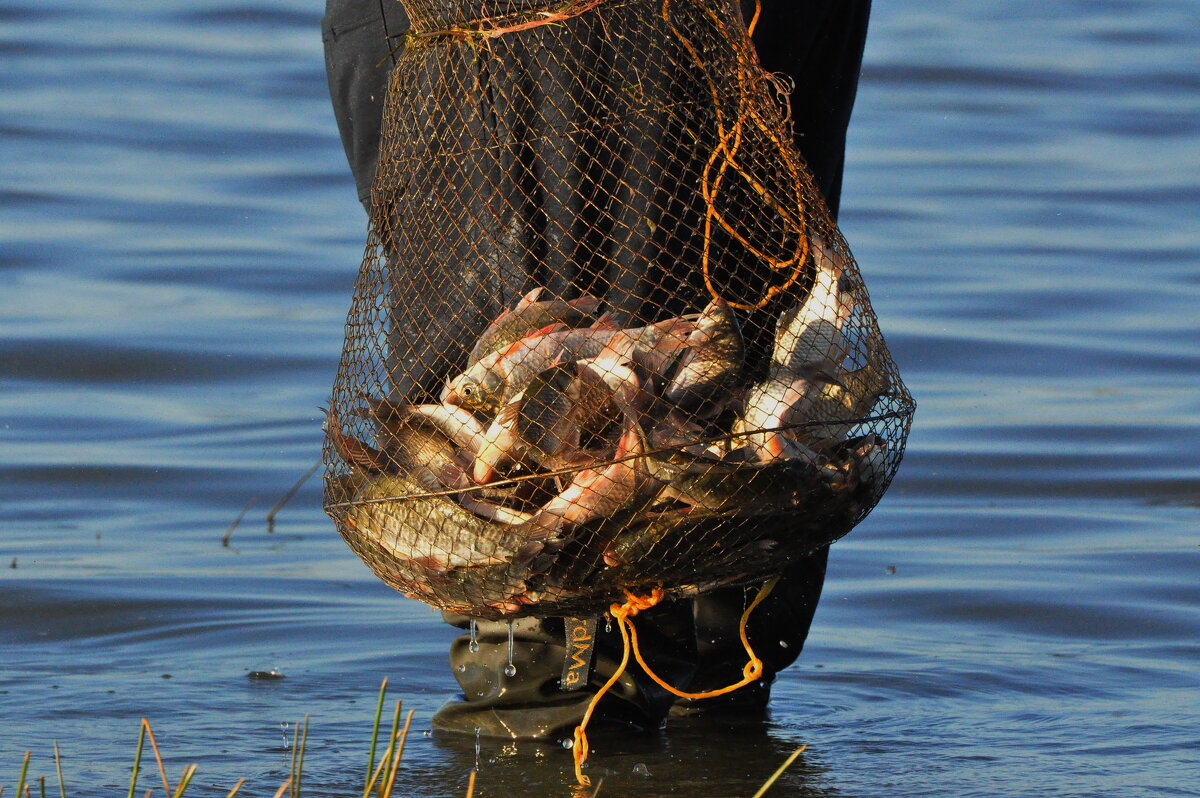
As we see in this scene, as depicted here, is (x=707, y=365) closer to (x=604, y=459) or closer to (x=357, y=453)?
(x=604, y=459)

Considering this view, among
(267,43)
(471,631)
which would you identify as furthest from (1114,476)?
(267,43)

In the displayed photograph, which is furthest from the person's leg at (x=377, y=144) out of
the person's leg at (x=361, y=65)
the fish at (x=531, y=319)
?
the fish at (x=531, y=319)

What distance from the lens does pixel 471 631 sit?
4957 mm

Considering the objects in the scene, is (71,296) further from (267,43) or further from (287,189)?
(267,43)

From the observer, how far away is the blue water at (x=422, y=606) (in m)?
5.07

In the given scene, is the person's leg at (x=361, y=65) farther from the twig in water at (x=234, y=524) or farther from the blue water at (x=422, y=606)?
the twig in water at (x=234, y=524)

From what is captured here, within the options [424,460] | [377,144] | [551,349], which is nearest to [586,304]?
[551,349]

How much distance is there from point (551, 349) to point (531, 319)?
0.53 ft

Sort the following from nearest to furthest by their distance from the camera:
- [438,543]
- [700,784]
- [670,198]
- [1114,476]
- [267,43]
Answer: [438,543], [670,198], [700,784], [1114,476], [267,43]

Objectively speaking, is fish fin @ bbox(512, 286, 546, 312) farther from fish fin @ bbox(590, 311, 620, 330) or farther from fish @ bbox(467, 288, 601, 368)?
fish fin @ bbox(590, 311, 620, 330)

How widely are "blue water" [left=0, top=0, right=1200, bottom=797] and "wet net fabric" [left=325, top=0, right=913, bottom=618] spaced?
2.91 ft

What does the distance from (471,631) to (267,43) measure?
15546mm

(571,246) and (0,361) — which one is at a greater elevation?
(571,246)

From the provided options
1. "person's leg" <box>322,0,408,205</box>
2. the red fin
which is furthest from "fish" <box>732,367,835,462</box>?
"person's leg" <box>322,0,408,205</box>
